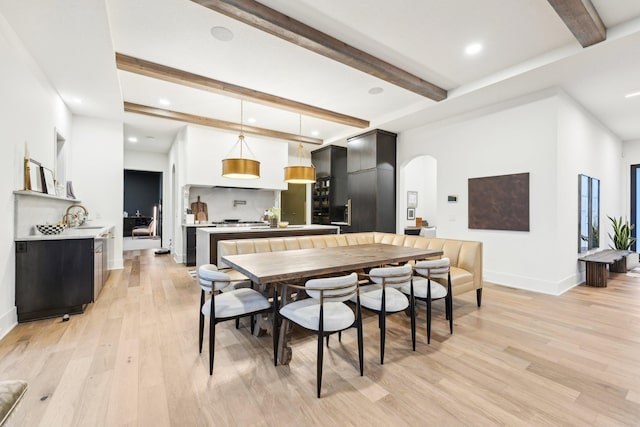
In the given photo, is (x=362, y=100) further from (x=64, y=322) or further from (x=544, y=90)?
(x=64, y=322)

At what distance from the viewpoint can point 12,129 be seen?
8.91 feet

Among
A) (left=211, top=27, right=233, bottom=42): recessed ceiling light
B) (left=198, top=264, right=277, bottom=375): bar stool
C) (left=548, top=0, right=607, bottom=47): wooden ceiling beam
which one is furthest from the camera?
(left=211, top=27, right=233, bottom=42): recessed ceiling light

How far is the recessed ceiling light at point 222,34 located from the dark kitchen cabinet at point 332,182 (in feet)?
16.1

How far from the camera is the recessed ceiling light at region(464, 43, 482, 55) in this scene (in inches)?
130

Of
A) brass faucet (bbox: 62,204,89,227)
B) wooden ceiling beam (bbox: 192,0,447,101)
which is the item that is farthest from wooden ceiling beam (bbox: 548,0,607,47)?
brass faucet (bbox: 62,204,89,227)

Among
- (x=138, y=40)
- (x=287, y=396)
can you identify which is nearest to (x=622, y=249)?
(x=287, y=396)

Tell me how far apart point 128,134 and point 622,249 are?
1096 cm

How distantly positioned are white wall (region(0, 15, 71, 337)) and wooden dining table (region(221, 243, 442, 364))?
2056mm

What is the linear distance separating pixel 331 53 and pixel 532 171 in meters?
3.47

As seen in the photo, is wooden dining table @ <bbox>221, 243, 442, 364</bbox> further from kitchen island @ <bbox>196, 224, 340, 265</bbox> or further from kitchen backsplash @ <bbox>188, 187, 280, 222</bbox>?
kitchen backsplash @ <bbox>188, 187, 280, 222</bbox>

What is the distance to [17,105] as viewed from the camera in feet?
9.22

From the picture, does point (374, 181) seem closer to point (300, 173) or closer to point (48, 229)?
point (300, 173)

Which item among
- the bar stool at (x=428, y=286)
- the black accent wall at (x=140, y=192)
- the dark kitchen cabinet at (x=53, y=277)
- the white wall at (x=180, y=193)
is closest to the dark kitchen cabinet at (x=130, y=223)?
the black accent wall at (x=140, y=192)

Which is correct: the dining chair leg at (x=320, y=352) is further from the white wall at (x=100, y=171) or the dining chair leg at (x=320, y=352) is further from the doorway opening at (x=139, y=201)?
the doorway opening at (x=139, y=201)
